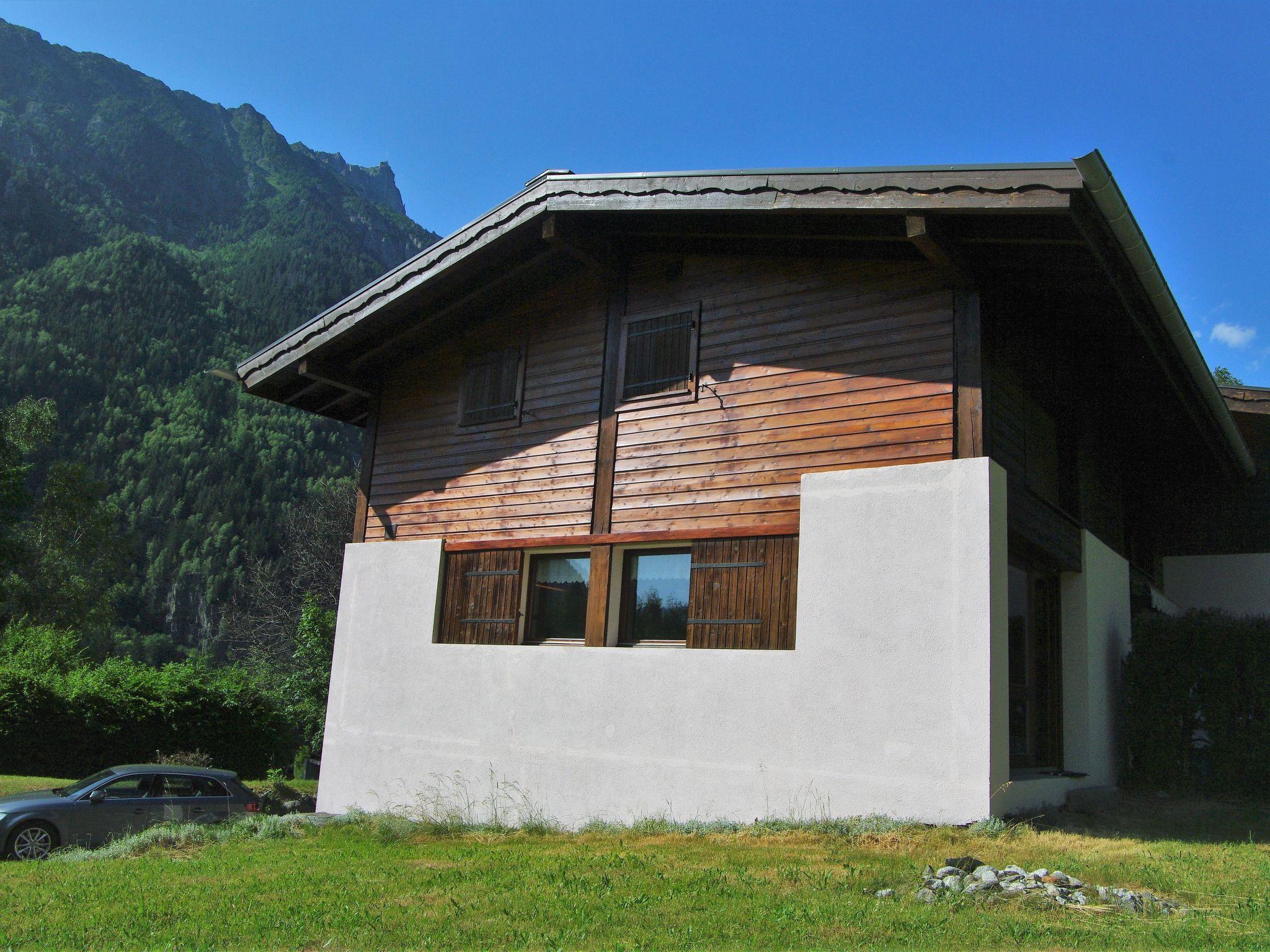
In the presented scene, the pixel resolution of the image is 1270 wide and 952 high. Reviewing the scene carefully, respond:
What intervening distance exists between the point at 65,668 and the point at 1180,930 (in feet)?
84.1

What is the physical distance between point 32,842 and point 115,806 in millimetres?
Result: 975

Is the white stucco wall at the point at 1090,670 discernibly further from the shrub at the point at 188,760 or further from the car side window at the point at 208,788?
the shrub at the point at 188,760

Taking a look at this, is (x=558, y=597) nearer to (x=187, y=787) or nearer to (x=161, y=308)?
(x=187, y=787)

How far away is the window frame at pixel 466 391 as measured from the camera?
1206 centimetres

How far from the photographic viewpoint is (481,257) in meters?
11.9

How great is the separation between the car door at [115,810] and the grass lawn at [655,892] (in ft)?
8.77

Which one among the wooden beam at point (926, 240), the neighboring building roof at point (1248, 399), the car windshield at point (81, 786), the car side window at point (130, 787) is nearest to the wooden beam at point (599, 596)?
the wooden beam at point (926, 240)

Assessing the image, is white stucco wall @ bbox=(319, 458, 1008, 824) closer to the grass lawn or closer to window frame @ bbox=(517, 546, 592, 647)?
window frame @ bbox=(517, 546, 592, 647)

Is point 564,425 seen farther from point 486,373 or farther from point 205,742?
point 205,742

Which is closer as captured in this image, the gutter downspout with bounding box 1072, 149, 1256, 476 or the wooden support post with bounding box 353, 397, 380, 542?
the gutter downspout with bounding box 1072, 149, 1256, 476

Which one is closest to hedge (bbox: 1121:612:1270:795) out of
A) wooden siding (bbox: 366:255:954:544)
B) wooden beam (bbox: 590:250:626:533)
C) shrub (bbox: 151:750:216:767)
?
wooden siding (bbox: 366:255:954:544)

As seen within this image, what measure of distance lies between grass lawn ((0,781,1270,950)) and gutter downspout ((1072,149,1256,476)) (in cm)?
422

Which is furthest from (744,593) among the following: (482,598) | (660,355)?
(482,598)

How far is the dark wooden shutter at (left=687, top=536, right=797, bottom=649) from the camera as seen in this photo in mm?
9430
